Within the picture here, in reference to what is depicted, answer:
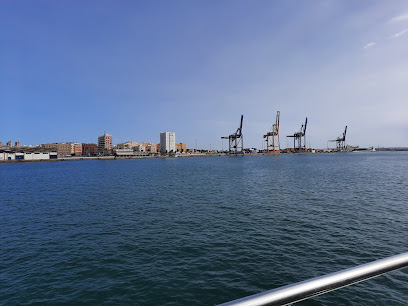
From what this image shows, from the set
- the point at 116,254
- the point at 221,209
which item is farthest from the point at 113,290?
the point at 221,209

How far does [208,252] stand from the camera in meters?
11.9

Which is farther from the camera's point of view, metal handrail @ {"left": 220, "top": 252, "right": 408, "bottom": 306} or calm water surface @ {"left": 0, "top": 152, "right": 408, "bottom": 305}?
calm water surface @ {"left": 0, "top": 152, "right": 408, "bottom": 305}

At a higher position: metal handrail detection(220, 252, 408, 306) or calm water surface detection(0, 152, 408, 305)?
metal handrail detection(220, 252, 408, 306)

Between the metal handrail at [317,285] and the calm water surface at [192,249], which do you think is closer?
the metal handrail at [317,285]

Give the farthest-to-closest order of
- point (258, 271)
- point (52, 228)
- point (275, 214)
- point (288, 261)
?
1. point (275, 214)
2. point (52, 228)
3. point (288, 261)
4. point (258, 271)

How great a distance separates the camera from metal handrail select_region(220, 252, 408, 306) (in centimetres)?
126

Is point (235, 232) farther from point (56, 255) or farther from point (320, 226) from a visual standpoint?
point (56, 255)

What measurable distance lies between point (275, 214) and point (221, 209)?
4.40 m

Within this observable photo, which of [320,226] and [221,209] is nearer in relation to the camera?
[320,226]

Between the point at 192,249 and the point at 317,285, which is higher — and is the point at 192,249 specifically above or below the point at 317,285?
below

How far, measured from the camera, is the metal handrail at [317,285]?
1.26m

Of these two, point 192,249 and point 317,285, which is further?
point 192,249

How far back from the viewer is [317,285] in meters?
1.37

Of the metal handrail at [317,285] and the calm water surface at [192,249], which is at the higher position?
the metal handrail at [317,285]
